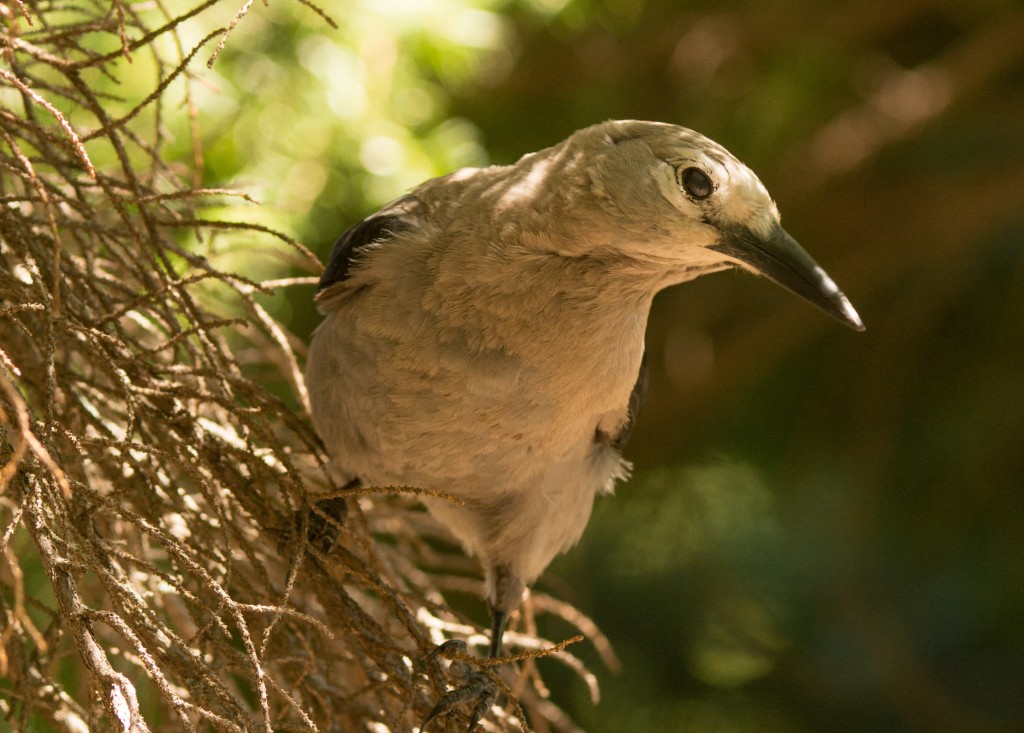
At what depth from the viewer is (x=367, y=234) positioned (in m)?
2.28

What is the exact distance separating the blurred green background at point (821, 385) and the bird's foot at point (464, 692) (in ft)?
6.32

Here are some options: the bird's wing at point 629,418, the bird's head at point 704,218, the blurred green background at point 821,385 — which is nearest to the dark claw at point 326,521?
the bird's wing at point 629,418

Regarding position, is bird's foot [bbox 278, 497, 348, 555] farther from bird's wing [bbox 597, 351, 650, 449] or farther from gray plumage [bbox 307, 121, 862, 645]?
bird's wing [bbox 597, 351, 650, 449]

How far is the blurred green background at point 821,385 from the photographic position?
4320 mm

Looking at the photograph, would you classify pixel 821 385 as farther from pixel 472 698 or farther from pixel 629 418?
pixel 472 698

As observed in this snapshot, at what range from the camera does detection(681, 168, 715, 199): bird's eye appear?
72.9 inches

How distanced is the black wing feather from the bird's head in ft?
1.51

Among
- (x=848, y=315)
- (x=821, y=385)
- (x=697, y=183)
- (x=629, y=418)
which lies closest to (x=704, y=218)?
(x=697, y=183)

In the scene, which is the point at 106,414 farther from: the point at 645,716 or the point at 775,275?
the point at 645,716

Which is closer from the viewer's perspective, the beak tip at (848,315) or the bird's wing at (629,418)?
the beak tip at (848,315)

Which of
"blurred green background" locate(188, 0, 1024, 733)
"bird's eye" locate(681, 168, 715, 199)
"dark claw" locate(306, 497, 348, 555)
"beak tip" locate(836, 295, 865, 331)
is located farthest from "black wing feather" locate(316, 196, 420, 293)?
"blurred green background" locate(188, 0, 1024, 733)

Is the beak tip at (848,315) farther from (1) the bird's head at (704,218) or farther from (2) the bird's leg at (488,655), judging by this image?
(2) the bird's leg at (488,655)

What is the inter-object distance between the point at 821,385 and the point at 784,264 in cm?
321

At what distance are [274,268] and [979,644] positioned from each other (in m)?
3.15
